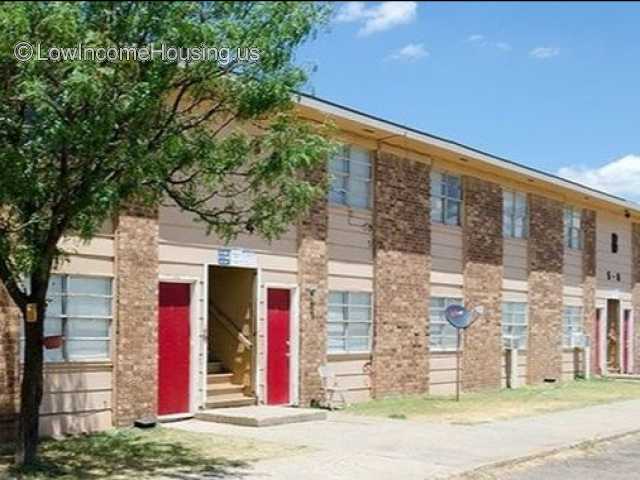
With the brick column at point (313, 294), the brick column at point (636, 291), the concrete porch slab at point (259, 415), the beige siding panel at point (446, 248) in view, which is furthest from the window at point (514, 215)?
the concrete porch slab at point (259, 415)

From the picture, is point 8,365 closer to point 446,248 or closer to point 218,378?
point 218,378

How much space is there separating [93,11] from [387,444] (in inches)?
290

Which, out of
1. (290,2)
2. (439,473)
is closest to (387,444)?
(439,473)

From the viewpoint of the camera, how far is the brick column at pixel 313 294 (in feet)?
61.2

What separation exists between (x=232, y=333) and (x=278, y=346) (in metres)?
0.87

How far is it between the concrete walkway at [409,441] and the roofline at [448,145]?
4707 mm

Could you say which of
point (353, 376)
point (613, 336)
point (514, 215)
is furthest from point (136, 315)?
point (613, 336)

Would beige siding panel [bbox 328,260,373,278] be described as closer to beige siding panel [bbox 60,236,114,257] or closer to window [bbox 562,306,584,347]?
beige siding panel [bbox 60,236,114,257]

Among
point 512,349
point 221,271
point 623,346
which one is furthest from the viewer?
point 623,346

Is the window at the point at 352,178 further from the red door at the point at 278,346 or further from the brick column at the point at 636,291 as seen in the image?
the brick column at the point at 636,291

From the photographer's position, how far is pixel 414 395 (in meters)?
21.6

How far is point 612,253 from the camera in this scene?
32406 mm

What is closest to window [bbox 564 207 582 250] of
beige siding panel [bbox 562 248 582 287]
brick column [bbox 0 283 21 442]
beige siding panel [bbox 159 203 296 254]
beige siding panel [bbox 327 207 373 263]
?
beige siding panel [bbox 562 248 582 287]

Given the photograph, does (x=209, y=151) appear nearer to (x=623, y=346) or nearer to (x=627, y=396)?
(x=627, y=396)
